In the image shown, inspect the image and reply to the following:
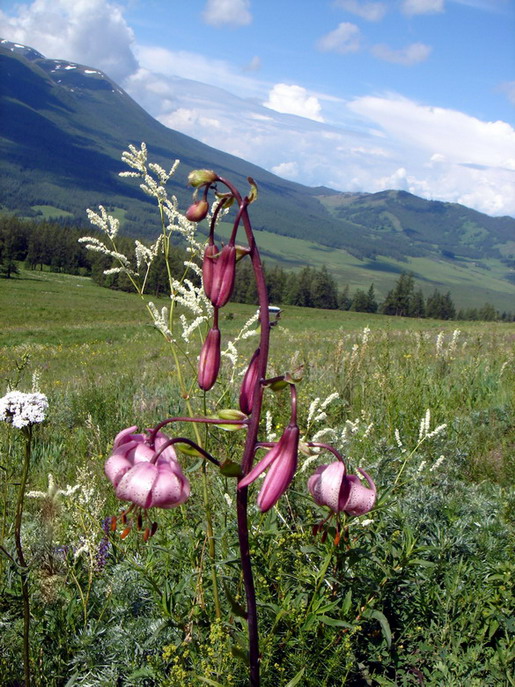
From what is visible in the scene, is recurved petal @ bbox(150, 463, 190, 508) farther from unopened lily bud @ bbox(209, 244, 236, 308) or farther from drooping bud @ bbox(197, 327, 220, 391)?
unopened lily bud @ bbox(209, 244, 236, 308)

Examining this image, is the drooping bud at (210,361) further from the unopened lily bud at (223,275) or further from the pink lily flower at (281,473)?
the pink lily flower at (281,473)

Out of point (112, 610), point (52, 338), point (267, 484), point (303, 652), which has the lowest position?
point (52, 338)

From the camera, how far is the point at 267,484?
1186 millimetres

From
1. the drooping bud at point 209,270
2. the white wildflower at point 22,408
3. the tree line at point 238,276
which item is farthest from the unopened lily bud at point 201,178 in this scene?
the tree line at point 238,276

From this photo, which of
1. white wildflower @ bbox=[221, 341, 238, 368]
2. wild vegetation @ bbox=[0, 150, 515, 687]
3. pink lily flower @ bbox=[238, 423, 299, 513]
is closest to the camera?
pink lily flower @ bbox=[238, 423, 299, 513]

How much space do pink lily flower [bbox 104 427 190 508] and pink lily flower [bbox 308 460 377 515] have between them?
314 millimetres

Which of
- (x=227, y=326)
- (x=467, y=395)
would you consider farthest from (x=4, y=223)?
(x=467, y=395)

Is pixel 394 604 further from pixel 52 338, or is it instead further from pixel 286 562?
pixel 52 338

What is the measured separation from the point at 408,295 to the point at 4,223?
217ft

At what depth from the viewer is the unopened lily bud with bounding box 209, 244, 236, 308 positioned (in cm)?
130

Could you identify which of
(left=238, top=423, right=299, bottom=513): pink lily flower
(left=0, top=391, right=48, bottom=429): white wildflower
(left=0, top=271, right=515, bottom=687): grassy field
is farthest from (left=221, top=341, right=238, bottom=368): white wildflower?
(left=238, top=423, right=299, bottom=513): pink lily flower

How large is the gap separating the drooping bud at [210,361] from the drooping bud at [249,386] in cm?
8

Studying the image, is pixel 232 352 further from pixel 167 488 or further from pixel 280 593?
pixel 167 488

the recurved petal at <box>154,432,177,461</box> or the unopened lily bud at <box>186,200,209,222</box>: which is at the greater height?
the unopened lily bud at <box>186,200,209,222</box>
